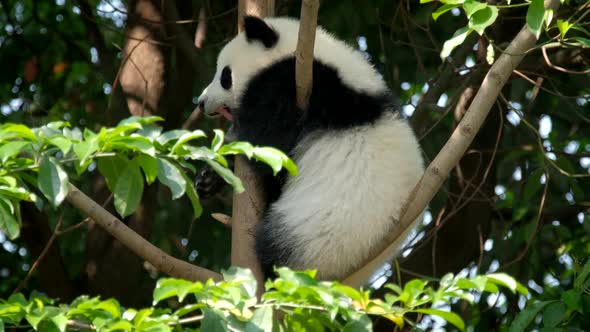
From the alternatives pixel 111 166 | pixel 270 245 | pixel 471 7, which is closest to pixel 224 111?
pixel 270 245

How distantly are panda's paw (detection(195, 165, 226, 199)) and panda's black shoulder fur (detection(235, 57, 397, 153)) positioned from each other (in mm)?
301

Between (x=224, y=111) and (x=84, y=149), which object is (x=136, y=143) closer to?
(x=84, y=149)

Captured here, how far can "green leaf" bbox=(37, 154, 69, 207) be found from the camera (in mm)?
2145

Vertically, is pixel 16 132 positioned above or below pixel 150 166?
above

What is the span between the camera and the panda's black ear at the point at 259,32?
430 cm

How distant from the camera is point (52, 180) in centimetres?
218

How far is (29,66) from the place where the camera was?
248 inches

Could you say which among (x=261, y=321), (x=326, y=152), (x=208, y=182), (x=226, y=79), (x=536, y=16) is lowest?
(x=208, y=182)

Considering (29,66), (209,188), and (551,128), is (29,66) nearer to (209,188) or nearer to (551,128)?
(209,188)

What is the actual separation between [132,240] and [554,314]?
5.44 ft

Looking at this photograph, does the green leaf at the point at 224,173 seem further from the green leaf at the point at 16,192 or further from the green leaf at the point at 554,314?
the green leaf at the point at 554,314

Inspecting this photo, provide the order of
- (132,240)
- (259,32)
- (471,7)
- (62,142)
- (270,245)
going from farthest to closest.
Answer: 1. (259,32)
2. (270,245)
3. (132,240)
4. (471,7)
5. (62,142)

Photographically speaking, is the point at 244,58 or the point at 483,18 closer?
the point at 483,18

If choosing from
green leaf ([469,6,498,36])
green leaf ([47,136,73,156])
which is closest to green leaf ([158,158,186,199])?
green leaf ([47,136,73,156])
